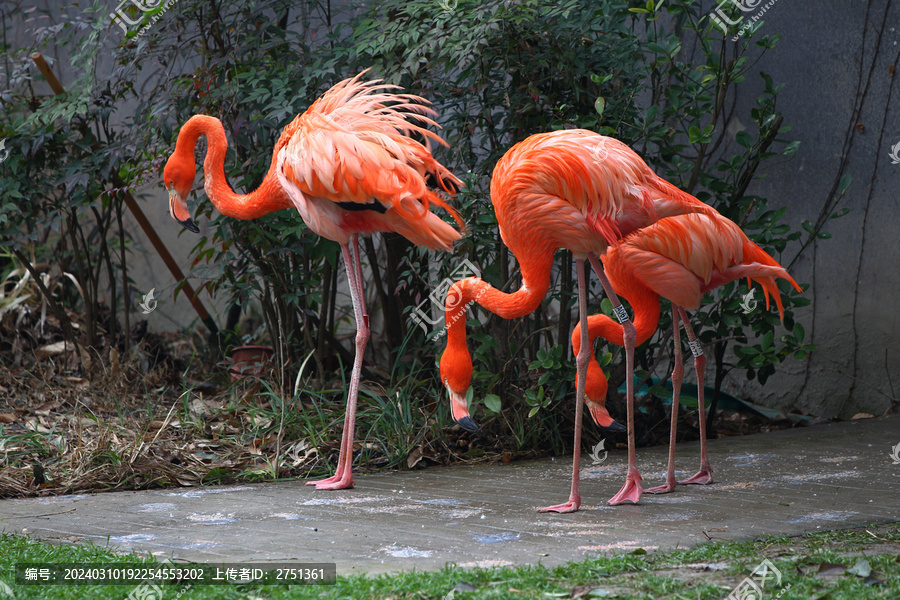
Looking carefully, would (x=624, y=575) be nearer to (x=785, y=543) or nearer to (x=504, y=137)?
(x=785, y=543)

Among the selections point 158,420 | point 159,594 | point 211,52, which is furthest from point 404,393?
point 159,594

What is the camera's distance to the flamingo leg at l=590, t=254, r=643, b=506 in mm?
4133

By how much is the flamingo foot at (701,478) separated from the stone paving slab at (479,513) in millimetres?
66

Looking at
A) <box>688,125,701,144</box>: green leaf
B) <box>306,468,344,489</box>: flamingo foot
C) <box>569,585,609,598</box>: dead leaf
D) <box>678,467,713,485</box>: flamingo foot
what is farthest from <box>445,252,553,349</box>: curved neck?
<box>569,585,609,598</box>: dead leaf

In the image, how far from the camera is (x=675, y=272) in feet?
14.3

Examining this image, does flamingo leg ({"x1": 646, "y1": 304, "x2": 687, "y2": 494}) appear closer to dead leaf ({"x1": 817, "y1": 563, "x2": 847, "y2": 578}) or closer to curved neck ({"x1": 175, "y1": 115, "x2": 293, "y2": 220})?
dead leaf ({"x1": 817, "y1": 563, "x2": 847, "y2": 578})

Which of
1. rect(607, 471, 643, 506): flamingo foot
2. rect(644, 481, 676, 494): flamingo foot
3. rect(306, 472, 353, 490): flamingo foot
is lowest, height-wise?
rect(306, 472, 353, 490): flamingo foot

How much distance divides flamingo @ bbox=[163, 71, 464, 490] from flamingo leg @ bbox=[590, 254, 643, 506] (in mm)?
820

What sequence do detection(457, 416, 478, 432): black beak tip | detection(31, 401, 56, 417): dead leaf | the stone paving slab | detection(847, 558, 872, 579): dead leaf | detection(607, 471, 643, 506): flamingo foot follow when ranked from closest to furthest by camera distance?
detection(847, 558, 872, 579): dead leaf
the stone paving slab
detection(607, 471, 643, 506): flamingo foot
detection(457, 416, 478, 432): black beak tip
detection(31, 401, 56, 417): dead leaf

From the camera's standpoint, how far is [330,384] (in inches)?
254

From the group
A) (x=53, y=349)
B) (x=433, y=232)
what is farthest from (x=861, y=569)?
(x=53, y=349)

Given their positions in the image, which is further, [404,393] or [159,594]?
[404,393]

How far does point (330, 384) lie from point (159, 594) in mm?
3798

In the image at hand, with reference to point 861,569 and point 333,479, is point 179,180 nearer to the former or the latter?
point 333,479
